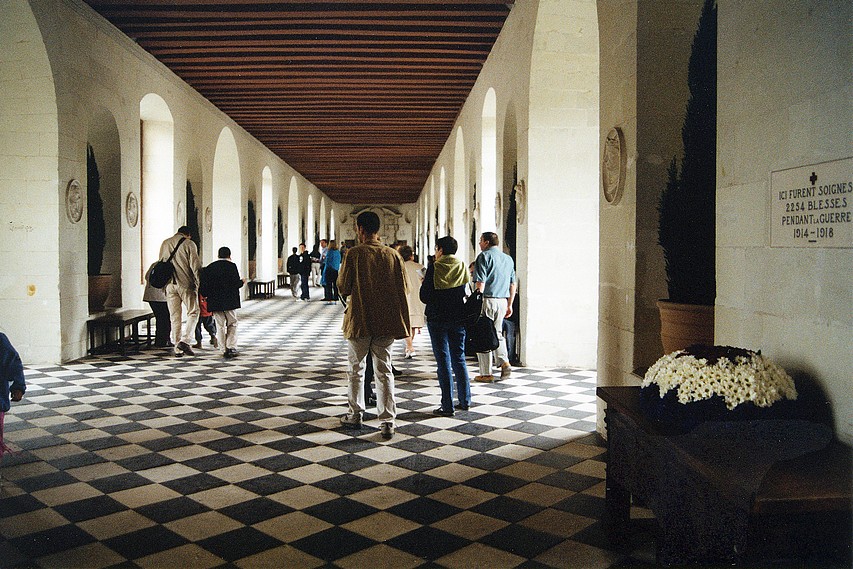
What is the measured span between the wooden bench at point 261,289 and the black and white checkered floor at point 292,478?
11.2 m

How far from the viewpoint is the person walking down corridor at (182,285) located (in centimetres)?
866

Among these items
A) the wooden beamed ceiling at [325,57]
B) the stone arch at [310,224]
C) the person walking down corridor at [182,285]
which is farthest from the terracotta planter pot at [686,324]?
the stone arch at [310,224]

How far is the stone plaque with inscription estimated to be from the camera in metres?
2.32

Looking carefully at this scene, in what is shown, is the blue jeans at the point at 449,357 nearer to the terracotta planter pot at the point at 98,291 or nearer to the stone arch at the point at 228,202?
the terracotta planter pot at the point at 98,291

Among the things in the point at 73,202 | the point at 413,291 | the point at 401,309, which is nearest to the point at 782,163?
the point at 401,309

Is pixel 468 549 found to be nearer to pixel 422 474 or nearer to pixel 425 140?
pixel 422 474

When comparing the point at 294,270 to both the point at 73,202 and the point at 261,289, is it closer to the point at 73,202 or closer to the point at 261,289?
the point at 261,289

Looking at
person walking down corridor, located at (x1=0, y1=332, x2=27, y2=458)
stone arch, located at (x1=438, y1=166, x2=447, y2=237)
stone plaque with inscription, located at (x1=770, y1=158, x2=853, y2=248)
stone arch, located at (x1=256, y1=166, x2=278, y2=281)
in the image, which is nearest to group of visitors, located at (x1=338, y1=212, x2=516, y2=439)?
person walking down corridor, located at (x1=0, y1=332, x2=27, y2=458)

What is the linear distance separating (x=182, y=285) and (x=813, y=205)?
7.72 m

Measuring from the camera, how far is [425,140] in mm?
17891

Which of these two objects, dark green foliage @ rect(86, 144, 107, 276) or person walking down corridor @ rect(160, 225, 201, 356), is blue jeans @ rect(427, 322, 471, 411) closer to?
person walking down corridor @ rect(160, 225, 201, 356)

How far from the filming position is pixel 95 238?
9352 mm

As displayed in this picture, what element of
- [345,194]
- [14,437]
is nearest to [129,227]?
[14,437]

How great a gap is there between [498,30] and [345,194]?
2530 cm
